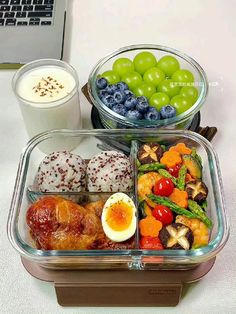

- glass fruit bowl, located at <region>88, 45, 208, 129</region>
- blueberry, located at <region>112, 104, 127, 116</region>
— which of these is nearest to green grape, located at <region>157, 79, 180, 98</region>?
glass fruit bowl, located at <region>88, 45, 208, 129</region>

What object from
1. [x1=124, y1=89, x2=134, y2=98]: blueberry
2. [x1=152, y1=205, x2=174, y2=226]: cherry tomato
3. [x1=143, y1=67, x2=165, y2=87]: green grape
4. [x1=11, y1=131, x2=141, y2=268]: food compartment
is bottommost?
[x1=11, y1=131, x2=141, y2=268]: food compartment

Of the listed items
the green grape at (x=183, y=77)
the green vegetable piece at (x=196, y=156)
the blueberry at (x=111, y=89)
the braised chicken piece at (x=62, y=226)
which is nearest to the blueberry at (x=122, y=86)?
the blueberry at (x=111, y=89)

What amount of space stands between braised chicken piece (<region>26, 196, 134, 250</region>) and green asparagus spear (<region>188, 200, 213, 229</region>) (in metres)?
0.12

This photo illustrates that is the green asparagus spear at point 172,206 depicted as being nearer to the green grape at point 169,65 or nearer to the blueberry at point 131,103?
the blueberry at point 131,103

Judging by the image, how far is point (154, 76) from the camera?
0.99 metres

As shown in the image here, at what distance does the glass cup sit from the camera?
3.00 ft

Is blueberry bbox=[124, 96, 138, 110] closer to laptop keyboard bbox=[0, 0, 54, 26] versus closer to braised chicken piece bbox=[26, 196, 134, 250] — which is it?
braised chicken piece bbox=[26, 196, 134, 250]

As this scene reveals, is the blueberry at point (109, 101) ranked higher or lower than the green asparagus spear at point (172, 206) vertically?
higher

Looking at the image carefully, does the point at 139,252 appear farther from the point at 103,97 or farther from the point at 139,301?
the point at 103,97

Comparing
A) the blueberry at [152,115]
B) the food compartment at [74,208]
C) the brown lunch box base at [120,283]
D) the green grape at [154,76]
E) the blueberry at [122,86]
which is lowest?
the brown lunch box base at [120,283]

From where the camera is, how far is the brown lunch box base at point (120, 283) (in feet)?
2.46

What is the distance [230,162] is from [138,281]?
0.37 meters

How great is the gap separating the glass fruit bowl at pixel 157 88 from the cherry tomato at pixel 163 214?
8.5 inches

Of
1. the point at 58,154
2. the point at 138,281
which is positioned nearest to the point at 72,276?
the point at 138,281
